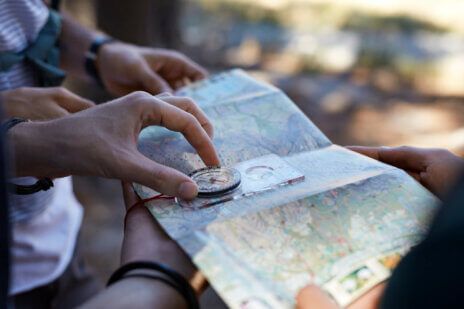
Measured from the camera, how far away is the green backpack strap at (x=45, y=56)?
4.11 ft

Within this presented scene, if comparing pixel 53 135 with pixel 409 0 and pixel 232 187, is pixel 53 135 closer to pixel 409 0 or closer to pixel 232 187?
pixel 232 187

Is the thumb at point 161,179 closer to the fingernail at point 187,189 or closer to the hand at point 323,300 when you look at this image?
the fingernail at point 187,189

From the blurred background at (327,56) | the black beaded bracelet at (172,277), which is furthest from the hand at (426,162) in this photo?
the blurred background at (327,56)

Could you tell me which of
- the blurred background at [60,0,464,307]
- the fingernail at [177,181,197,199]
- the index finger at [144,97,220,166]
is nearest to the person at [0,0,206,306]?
the index finger at [144,97,220,166]

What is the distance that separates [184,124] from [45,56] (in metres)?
0.54

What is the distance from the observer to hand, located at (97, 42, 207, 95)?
1.43 meters

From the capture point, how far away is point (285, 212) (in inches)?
36.2

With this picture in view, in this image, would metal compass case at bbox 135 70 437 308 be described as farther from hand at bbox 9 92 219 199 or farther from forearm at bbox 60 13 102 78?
forearm at bbox 60 13 102 78

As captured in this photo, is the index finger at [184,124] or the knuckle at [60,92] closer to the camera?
the index finger at [184,124]

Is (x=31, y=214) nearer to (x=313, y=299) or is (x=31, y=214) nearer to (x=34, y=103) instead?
(x=34, y=103)

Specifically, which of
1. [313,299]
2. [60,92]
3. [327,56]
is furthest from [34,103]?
[327,56]

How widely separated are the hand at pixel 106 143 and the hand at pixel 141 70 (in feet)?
1.47

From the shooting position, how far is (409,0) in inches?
233

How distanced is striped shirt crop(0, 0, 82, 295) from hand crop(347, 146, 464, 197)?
0.73m
